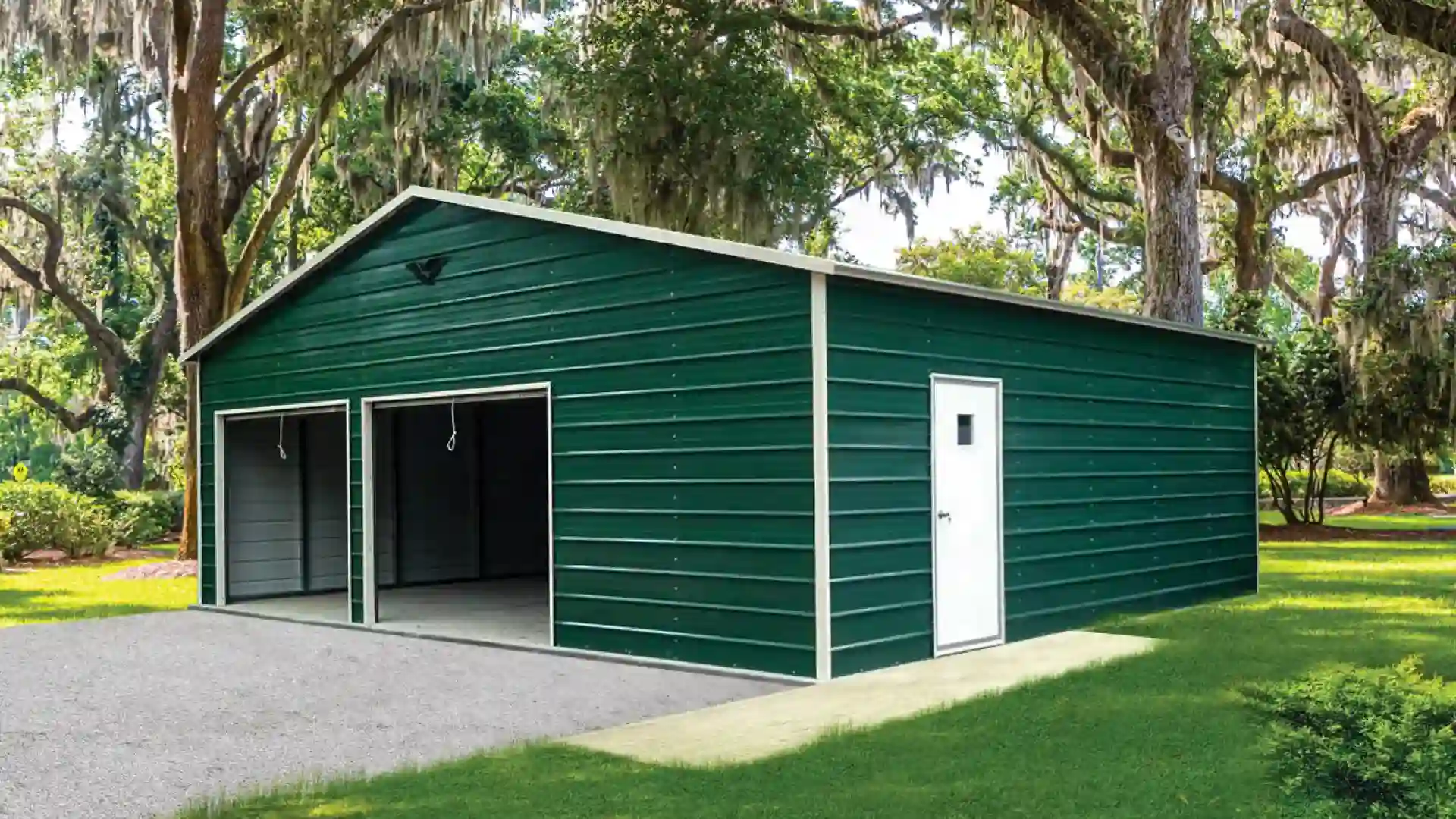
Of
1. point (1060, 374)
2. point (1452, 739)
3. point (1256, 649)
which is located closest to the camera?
point (1452, 739)

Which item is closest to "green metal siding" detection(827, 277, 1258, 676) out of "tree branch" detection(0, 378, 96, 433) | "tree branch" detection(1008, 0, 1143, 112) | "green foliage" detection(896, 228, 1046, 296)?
"tree branch" detection(1008, 0, 1143, 112)

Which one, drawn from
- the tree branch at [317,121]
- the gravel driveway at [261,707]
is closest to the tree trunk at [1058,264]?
the tree branch at [317,121]

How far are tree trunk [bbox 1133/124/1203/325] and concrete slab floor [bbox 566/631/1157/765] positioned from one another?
808cm

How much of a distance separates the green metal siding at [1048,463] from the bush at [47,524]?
603 inches

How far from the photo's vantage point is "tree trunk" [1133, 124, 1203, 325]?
1675 centimetres

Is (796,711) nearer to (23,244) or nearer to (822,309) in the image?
(822,309)

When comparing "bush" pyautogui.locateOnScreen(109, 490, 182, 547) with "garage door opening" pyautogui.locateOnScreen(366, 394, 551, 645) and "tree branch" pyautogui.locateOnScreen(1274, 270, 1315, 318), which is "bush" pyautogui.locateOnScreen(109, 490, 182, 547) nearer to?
"garage door opening" pyautogui.locateOnScreen(366, 394, 551, 645)

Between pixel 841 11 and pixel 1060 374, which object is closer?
pixel 1060 374

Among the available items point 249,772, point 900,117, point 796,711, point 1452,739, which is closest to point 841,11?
point 900,117

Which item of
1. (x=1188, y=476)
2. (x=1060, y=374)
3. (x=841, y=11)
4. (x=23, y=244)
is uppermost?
(x=841, y=11)

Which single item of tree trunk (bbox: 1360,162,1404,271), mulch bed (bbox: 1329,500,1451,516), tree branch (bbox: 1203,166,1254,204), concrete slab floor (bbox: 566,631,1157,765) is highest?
tree branch (bbox: 1203,166,1254,204)

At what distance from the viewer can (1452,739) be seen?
13.2 feet

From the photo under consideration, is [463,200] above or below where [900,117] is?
below

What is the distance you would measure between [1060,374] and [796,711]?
430 centimetres
